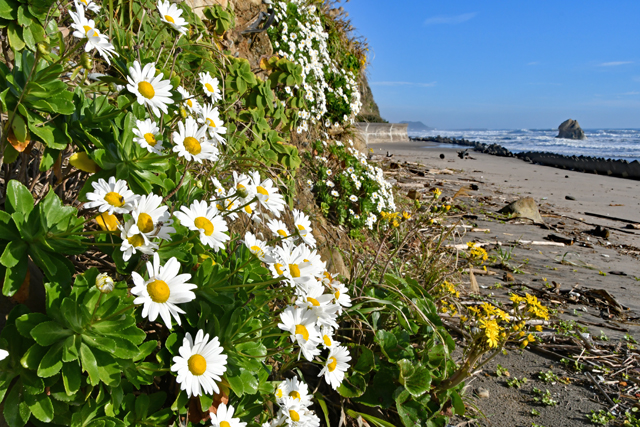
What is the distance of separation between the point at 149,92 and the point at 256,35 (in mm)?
3484

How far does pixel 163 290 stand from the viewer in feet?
3.47

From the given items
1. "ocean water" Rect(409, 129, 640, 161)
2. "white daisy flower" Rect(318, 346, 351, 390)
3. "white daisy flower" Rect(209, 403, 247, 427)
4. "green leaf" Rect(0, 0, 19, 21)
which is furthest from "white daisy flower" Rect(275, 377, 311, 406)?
"ocean water" Rect(409, 129, 640, 161)

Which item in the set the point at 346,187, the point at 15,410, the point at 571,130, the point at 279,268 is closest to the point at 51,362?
the point at 15,410

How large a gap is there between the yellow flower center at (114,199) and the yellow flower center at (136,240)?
4.3 inches

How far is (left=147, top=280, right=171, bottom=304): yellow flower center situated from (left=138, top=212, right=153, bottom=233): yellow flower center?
0.14 metres

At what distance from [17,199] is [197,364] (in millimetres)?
667

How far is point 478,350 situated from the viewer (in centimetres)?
215

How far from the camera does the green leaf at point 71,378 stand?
1067 mm

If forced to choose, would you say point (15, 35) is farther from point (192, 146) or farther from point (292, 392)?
point (292, 392)

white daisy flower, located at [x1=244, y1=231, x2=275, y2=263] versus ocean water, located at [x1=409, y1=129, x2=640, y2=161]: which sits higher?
ocean water, located at [x1=409, y1=129, x2=640, y2=161]

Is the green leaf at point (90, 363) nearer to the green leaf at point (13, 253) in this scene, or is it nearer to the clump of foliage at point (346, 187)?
the green leaf at point (13, 253)

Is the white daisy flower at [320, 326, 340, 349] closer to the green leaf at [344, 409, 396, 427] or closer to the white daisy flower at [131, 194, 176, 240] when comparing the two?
the green leaf at [344, 409, 396, 427]

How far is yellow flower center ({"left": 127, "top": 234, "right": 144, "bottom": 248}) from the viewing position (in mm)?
1084

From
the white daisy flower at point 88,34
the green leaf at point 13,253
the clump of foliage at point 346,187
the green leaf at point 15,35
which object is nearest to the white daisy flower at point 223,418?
the green leaf at point 13,253
